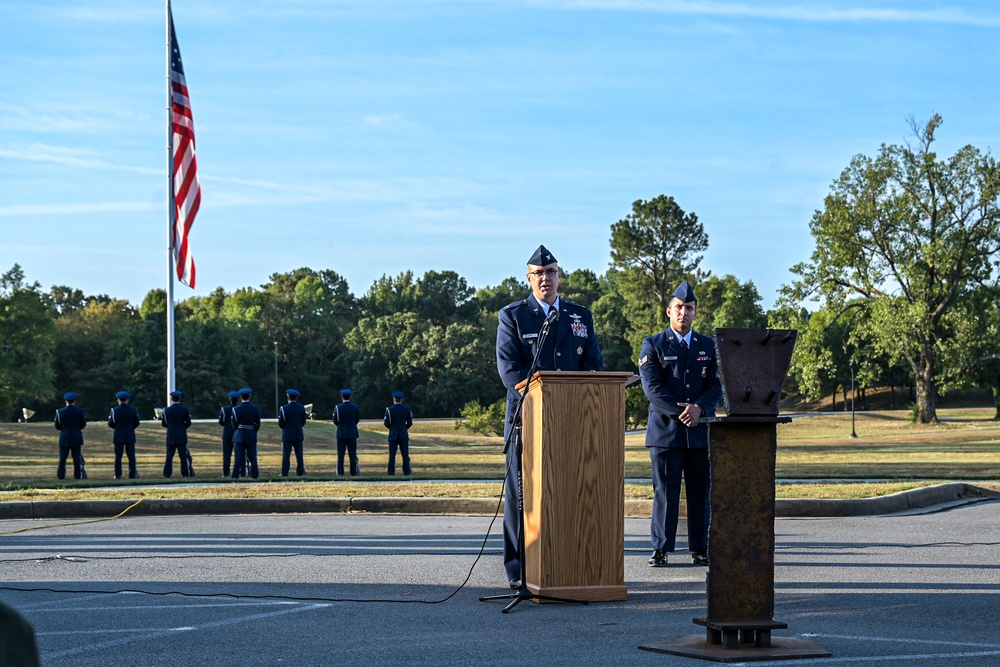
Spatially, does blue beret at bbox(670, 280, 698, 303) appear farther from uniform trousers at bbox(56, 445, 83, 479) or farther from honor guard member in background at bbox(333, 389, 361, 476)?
uniform trousers at bbox(56, 445, 83, 479)

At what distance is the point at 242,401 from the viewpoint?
80.3 ft

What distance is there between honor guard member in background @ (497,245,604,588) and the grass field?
24.9 ft

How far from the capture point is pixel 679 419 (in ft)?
31.1

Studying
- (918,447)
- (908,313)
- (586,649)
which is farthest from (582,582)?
(908,313)

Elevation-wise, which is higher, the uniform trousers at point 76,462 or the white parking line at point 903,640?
the white parking line at point 903,640

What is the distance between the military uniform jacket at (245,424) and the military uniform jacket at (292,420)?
1.74 feet

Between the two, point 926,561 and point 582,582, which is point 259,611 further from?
point 926,561

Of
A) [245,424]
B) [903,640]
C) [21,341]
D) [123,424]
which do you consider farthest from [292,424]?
[21,341]

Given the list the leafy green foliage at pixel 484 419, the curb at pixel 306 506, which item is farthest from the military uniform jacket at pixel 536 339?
the leafy green foliage at pixel 484 419

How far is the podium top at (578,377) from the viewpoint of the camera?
23.5ft

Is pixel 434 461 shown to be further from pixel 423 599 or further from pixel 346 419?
pixel 423 599

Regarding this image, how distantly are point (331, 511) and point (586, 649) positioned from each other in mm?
9941

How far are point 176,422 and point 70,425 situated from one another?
89.0 inches

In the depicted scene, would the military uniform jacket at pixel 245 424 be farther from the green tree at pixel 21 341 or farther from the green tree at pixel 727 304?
the green tree at pixel 727 304
